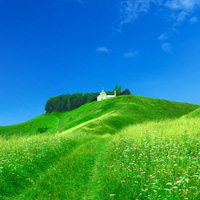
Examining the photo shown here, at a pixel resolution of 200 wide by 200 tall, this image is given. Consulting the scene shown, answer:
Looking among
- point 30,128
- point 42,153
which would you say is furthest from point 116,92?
point 42,153

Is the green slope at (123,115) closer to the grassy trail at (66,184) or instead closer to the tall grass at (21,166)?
the tall grass at (21,166)

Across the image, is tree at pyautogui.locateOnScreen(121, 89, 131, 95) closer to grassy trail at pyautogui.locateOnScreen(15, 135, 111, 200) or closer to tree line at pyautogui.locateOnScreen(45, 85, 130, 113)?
tree line at pyautogui.locateOnScreen(45, 85, 130, 113)

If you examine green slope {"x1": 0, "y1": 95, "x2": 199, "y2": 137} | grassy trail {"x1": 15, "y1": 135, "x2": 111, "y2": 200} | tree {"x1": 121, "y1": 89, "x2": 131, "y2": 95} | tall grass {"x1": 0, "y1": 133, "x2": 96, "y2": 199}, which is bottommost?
grassy trail {"x1": 15, "y1": 135, "x2": 111, "y2": 200}

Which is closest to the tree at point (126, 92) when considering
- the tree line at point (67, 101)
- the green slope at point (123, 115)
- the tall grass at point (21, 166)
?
the tree line at point (67, 101)

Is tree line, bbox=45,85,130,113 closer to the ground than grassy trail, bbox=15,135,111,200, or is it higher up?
higher up

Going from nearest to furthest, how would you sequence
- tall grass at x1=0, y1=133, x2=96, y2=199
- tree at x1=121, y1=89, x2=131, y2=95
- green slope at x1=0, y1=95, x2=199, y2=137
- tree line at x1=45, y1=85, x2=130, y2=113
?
tall grass at x1=0, y1=133, x2=96, y2=199
green slope at x1=0, y1=95, x2=199, y2=137
tree at x1=121, y1=89, x2=131, y2=95
tree line at x1=45, y1=85, x2=130, y2=113

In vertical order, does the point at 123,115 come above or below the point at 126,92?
below

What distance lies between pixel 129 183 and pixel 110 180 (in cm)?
95

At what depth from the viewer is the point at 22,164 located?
29.0 feet

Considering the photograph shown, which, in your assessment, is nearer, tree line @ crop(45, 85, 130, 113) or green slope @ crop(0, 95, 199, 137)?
green slope @ crop(0, 95, 199, 137)

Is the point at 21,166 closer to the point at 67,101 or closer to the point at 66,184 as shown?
the point at 66,184

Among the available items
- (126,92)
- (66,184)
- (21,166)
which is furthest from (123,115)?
(126,92)

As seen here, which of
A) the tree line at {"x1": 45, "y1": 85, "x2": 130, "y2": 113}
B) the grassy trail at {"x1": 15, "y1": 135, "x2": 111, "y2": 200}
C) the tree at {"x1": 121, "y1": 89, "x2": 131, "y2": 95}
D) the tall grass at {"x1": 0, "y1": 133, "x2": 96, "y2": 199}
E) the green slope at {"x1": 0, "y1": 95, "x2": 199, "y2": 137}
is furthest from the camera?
the tree line at {"x1": 45, "y1": 85, "x2": 130, "y2": 113}

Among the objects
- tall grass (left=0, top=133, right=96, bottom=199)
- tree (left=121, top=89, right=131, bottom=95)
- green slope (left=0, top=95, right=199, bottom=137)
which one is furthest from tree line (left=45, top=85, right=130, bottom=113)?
tall grass (left=0, top=133, right=96, bottom=199)
